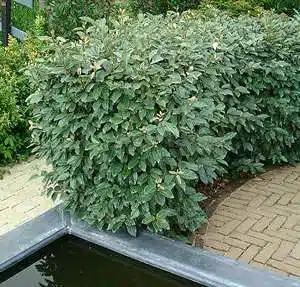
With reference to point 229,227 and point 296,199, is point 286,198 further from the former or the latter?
point 229,227

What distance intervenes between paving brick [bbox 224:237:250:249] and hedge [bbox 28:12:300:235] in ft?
0.95

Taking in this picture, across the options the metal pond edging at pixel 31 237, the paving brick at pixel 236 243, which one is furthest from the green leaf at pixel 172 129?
the paving brick at pixel 236 243

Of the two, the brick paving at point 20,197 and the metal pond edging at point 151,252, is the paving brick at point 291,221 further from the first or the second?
the brick paving at point 20,197

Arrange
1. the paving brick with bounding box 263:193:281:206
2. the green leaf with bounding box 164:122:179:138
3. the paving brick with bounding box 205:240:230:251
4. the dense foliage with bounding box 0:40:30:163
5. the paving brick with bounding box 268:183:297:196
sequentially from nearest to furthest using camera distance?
the green leaf with bounding box 164:122:179:138 → the paving brick with bounding box 205:240:230:251 → the paving brick with bounding box 263:193:281:206 → the paving brick with bounding box 268:183:297:196 → the dense foliage with bounding box 0:40:30:163

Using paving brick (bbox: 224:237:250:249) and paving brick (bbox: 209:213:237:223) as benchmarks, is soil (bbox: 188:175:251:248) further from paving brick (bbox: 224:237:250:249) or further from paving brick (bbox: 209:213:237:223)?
paving brick (bbox: 224:237:250:249)

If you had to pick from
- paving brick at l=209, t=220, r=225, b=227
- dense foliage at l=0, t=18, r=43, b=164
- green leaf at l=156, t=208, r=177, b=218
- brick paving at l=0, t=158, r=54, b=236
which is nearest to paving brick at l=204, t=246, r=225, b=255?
paving brick at l=209, t=220, r=225, b=227

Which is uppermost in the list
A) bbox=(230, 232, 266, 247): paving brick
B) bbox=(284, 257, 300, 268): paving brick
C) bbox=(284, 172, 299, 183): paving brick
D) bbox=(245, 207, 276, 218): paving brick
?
bbox=(284, 172, 299, 183): paving brick

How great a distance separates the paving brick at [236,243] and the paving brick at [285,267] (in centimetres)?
23

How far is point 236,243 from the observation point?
12.7 feet

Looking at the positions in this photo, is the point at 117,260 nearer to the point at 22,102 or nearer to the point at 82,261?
the point at 82,261

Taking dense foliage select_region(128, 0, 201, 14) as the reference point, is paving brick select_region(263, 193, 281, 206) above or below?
below

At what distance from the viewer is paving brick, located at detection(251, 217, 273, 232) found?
4.09m

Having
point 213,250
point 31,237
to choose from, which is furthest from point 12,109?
point 213,250

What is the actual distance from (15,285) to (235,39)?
242 centimetres
